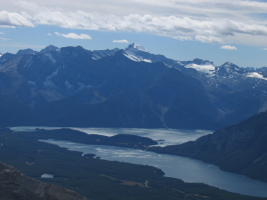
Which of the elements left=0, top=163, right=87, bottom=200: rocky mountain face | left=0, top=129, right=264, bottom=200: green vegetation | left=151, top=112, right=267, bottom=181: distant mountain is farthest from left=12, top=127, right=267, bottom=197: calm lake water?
left=0, top=163, right=87, bottom=200: rocky mountain face

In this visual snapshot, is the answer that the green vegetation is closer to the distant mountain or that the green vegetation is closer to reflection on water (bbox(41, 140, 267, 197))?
reflection on water (bbox(41, 140, 267, 197))

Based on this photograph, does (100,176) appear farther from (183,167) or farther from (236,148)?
(236,148)

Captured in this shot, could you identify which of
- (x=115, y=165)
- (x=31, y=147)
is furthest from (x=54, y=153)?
(x=115, y=165)

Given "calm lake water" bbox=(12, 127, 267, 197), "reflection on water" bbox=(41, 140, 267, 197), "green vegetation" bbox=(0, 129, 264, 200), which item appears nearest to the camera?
"green vegetation" bbox=(0, 129, 264, 200)

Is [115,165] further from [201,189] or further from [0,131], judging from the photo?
[0,131]

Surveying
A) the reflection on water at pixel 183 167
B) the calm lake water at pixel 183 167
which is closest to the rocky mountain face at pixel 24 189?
the calm lake water at pixel 183 167

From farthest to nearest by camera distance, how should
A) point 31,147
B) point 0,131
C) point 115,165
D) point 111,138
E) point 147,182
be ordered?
point 0,131, point 111,138, point 31,147, point 115,165, point 147,182

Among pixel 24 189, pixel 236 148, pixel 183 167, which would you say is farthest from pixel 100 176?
pixel 24 189
